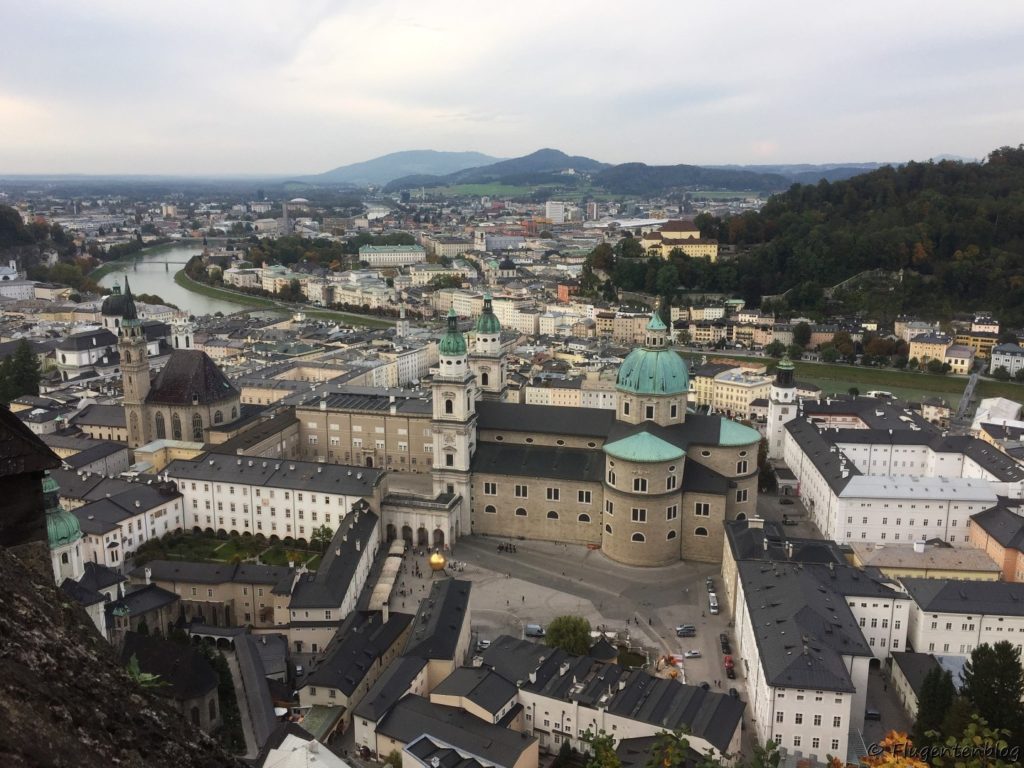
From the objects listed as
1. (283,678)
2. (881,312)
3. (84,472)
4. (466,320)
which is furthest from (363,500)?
(881,312)

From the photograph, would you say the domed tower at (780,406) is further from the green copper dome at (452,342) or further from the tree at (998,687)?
the tree at (998,687)

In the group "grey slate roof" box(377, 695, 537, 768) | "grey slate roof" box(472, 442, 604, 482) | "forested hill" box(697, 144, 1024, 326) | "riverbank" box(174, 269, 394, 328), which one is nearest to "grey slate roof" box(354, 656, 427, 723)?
"grey slate roof" box(377, 695, 537, 768)

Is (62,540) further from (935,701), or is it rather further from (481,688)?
(935,701)

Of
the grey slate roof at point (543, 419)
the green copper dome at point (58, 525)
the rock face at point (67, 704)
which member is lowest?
the grey slate roof at point (543, 419)

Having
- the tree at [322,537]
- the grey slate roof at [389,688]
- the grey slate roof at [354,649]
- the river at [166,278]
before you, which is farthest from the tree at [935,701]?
the river at [166,278]

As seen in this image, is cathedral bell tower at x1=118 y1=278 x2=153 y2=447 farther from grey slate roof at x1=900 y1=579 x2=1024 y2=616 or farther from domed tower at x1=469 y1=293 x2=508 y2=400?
grey slate roof at x1=900 y1=579 x2=1024 y2=616
